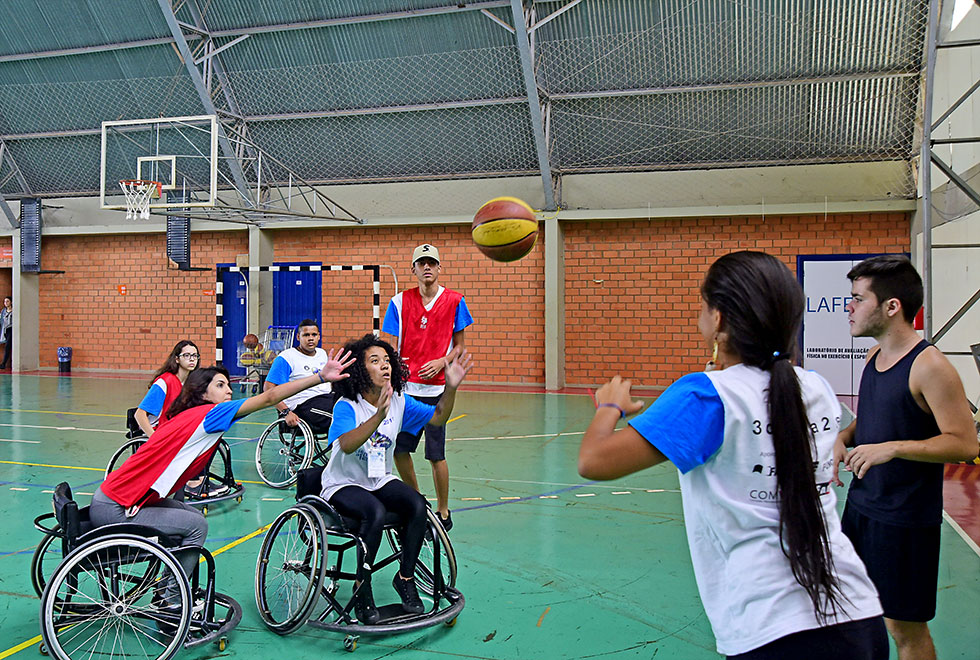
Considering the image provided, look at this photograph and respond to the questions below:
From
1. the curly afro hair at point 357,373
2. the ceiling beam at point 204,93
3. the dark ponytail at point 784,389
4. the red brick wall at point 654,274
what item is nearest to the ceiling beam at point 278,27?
the ceiling beam at point 204,93

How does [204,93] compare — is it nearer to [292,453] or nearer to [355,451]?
[292,453]

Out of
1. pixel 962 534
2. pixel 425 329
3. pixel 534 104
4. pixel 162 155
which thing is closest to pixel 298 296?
pixel 162 155

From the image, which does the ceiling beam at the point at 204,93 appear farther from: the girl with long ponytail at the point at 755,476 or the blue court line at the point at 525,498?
the girl with long ponytail at the point at 755,476

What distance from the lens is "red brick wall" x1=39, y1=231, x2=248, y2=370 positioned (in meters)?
14.6

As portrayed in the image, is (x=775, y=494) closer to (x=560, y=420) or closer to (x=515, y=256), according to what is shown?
(x=515, y=256)

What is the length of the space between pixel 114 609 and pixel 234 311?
38.3 feet

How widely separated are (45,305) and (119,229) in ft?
8.66

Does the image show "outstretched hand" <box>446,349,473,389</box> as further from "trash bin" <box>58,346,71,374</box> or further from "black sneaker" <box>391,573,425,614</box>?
"trash bin" <box>58,346,71,374</box>

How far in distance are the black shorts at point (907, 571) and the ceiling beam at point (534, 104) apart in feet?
31.0

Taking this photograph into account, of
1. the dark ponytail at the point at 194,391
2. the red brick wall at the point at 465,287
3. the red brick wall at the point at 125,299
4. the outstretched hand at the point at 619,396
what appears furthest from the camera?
the red brick wall at the point at 125,299

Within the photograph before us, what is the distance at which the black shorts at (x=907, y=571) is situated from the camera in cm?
243

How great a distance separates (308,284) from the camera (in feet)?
45.1

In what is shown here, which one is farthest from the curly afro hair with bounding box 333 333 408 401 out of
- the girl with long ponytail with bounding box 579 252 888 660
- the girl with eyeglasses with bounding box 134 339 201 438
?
the girl with long ponytail with bounding box 579 252 888 660

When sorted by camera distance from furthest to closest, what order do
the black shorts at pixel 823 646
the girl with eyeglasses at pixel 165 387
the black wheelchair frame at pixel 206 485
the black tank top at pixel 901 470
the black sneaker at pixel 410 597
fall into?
the black wheelchair frame at pixel 206 485, the girl with eyeglasses at pixel 165 387, the black sneaker at pixel 410 597, the black tank top at pixel 901 470, the black shorts at pixel 823 646
